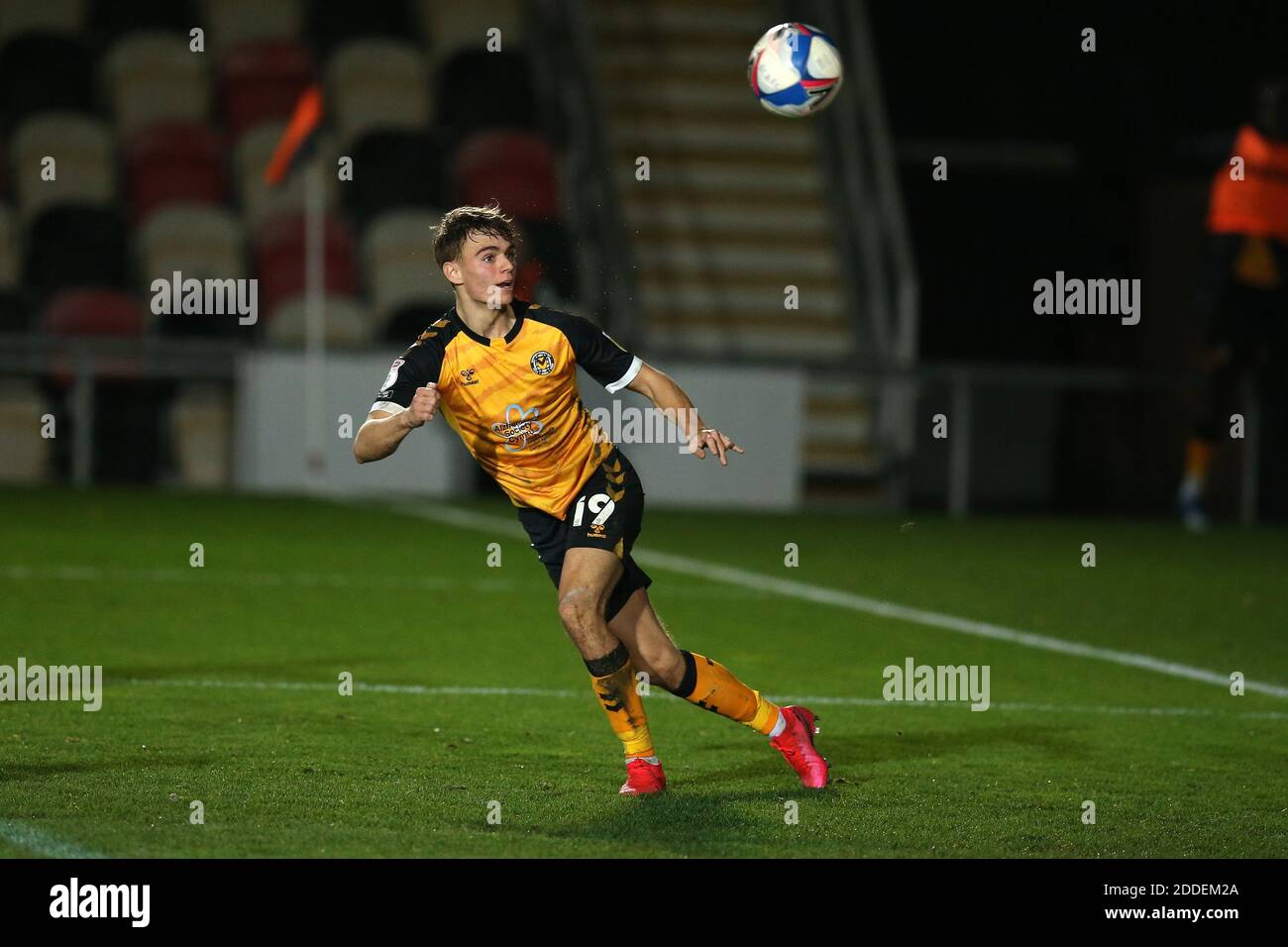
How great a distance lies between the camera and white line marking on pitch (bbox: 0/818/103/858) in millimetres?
5082

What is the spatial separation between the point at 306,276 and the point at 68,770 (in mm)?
14342

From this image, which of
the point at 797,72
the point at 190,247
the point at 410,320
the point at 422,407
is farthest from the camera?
the point at 190,247

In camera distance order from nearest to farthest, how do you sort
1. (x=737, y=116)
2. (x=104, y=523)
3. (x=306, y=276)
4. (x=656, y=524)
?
(x=104, y=523)
(x=656, y=524)
(x=306, y=276)
(x=737, y=116)

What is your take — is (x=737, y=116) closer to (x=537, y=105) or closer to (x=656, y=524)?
(x=537, y=105)

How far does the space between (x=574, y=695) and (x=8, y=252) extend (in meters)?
13.6

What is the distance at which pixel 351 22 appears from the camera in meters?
24.5

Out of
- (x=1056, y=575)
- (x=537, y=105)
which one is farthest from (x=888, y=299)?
(x=1056, y=575)

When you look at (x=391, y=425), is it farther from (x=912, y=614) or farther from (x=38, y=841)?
(x=912, y=614)

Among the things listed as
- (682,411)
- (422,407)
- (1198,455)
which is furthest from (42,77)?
(422,407)

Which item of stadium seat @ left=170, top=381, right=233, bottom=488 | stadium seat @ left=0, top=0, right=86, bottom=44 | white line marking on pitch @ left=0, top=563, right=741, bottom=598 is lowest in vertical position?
white line marking on pitch @ left=0, top=563, right=741, bottom=598

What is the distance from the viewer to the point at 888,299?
A: 2044cm

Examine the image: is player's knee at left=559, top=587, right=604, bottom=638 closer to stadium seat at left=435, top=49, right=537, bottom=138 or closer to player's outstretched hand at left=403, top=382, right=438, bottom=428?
player's outstretched hand at left=403, top=382, right=438, bottom=428

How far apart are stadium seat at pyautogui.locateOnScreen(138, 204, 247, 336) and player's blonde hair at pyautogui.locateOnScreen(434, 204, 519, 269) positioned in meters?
13.6

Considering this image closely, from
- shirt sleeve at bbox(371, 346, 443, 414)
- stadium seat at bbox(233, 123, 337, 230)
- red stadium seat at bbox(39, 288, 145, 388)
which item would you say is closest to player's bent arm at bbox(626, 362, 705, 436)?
shirt sleeve at bbox(371, 346, 443, 414)
